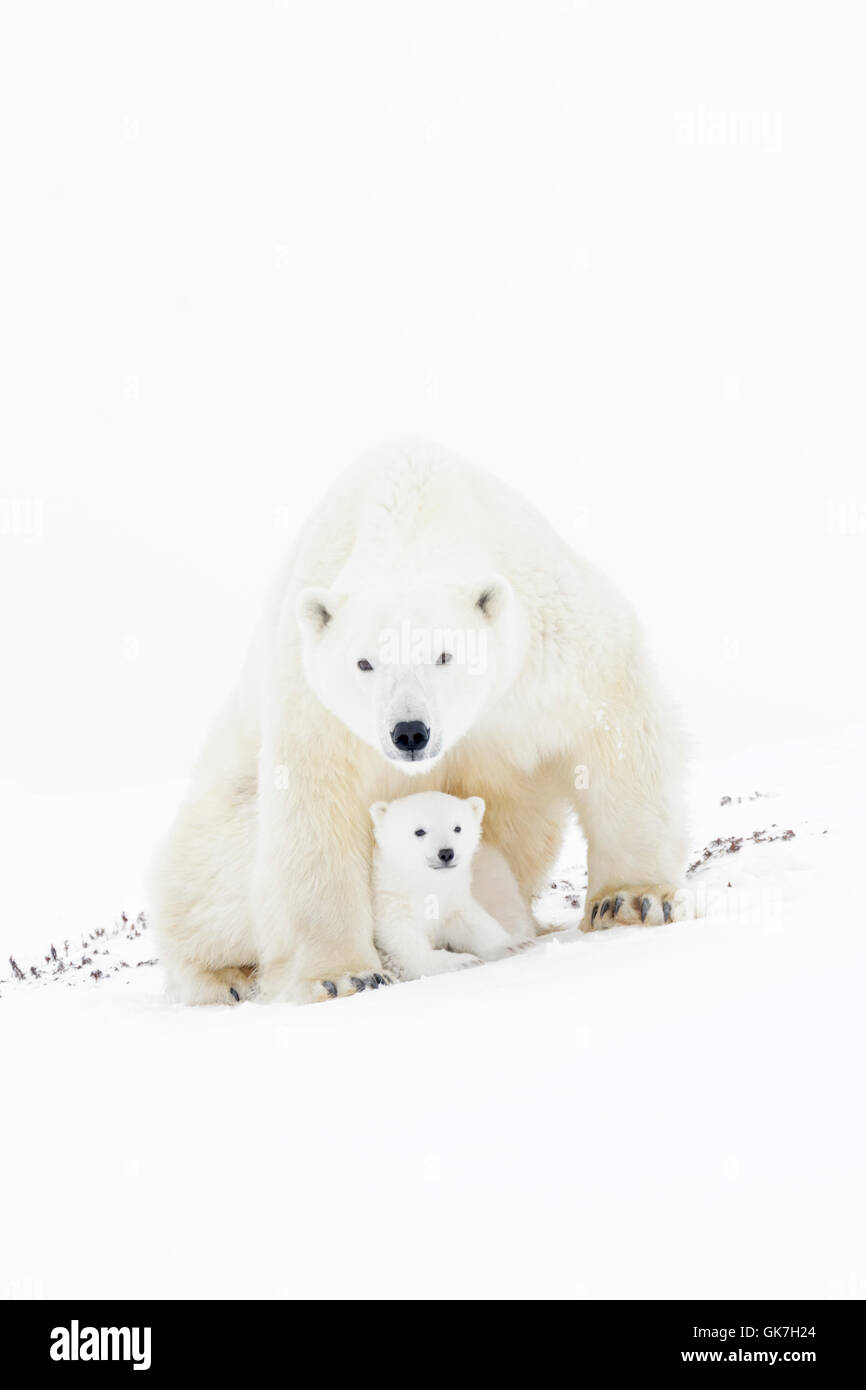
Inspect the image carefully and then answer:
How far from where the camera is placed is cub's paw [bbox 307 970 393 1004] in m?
4.88

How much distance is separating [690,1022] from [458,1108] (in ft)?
2.08

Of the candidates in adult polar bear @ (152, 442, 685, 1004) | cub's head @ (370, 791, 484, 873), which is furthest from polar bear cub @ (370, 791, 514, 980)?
adult polar bear @ (152, 442, 685, 1004)

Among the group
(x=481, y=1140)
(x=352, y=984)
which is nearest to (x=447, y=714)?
(x=352, y=984)

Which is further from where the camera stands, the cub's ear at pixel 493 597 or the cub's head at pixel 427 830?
the cub's head at pixel 427 830

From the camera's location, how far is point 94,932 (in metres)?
11.3

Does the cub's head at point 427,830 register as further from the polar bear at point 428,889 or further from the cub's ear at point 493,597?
the cub's ear at point 493,597

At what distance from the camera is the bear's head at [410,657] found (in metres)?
4.24

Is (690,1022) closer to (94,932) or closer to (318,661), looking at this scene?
(318,661)

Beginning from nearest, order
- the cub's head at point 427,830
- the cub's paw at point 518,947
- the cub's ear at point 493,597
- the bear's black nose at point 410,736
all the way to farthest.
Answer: the bear's black nose at point 410,736, the cub's ear at point 493,597, the cub's head at point 427,830, the cub's paw at point 518,947

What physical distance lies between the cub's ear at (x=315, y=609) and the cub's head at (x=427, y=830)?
2.79ft

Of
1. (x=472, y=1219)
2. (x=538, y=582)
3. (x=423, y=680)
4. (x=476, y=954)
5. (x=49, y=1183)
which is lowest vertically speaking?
(x=472, y=1219)

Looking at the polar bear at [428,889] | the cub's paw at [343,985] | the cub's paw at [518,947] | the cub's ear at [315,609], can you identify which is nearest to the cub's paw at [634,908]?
the cub's paw at [518,947]

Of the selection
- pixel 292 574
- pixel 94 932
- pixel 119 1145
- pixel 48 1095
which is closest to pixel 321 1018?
pixel 48 1095

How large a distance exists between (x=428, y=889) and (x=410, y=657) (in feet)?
4.20
